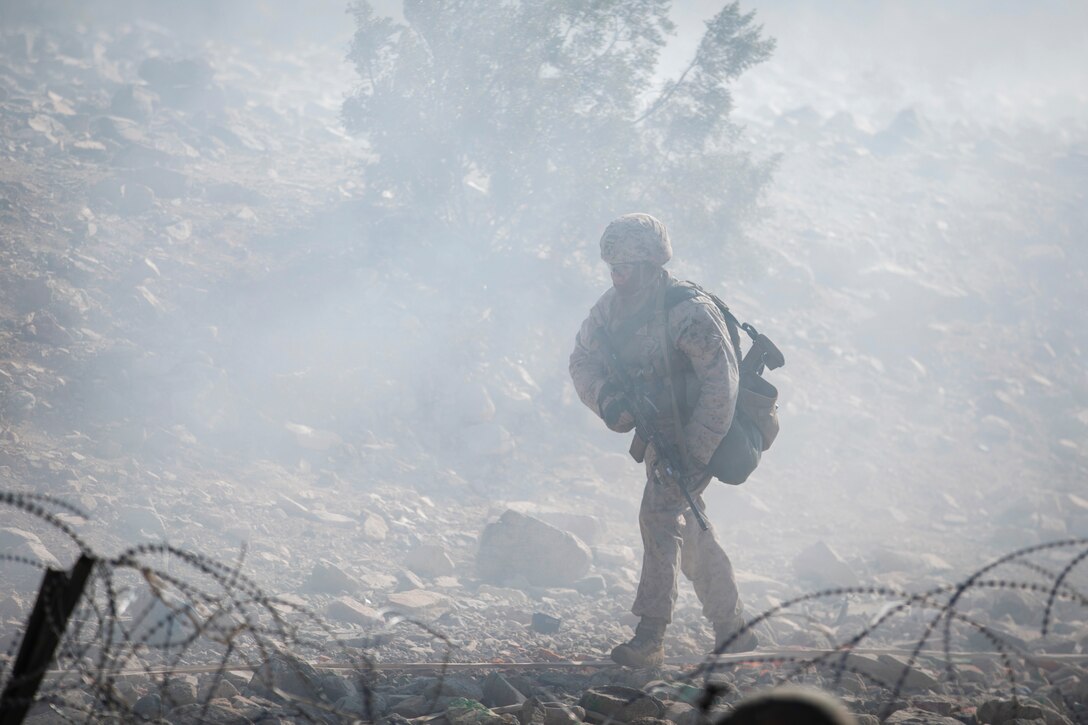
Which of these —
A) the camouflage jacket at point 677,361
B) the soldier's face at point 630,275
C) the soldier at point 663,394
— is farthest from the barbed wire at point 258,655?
the soldier's face at point 630,275

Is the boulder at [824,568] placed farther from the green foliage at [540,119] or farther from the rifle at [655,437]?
the green foliage at [540,119]

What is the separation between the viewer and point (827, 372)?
1534 cm

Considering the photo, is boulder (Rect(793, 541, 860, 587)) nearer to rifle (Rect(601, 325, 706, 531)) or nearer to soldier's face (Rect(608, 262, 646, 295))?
rifle (Rect(601, 325, 706, 531))

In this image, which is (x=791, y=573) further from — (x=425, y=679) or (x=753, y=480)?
(x=425, y=679)

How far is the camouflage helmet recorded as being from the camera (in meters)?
4.64

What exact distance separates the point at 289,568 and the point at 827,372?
11.2 metres

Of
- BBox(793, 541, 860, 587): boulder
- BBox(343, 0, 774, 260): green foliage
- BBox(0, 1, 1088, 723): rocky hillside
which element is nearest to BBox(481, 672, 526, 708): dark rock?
BBox(0, 1, 1088, 723): rocky hillside

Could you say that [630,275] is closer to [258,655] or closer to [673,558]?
[673,558]

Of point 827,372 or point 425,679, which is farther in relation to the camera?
point 827,372

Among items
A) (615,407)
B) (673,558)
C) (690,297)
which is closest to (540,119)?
(690,297)

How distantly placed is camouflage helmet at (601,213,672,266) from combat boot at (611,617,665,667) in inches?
80.2

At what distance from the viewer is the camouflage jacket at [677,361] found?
14.4 feet

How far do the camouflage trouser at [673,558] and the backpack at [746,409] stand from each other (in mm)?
220

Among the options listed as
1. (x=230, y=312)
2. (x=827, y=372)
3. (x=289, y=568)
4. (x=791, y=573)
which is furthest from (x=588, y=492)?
(x=827, y=372)
